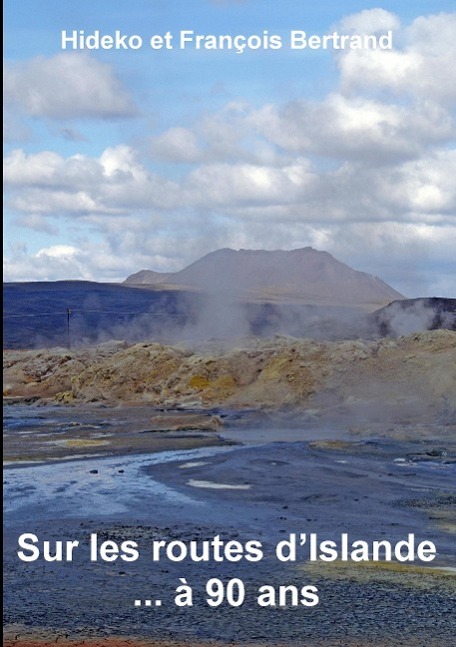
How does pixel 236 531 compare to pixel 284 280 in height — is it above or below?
below

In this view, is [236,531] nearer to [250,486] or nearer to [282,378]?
[250,486]

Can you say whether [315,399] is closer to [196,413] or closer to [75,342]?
[196,413]

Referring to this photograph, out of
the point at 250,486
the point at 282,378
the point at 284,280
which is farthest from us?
the point at 284,280

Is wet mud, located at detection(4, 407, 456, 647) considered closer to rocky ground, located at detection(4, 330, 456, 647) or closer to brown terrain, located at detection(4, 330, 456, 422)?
rocky ground, located at detection(4, 330, 456, 647)

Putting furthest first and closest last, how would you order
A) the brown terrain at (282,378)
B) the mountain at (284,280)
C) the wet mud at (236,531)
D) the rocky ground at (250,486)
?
the mountain at (284,280), the brown terrain at (282,378), the rocky ground at (250,486), the wet mud at (236,531)

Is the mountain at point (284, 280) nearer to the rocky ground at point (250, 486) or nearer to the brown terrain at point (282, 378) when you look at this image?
the brown terrain at point (282, 378)

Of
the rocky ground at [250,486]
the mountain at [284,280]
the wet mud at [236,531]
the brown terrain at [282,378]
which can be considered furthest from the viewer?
the mountain at [284,280]

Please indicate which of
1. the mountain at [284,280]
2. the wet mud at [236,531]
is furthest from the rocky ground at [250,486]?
the mountain at [284,280]

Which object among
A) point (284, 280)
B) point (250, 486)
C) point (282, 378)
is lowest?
point (250, 486)

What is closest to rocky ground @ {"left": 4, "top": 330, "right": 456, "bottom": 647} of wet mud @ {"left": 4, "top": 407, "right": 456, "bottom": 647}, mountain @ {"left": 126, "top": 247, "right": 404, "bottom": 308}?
wet mud @ {"left": 4, "top": 407, "right": 456, "bottom": 647}

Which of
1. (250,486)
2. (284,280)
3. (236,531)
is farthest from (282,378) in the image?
(284,280)
